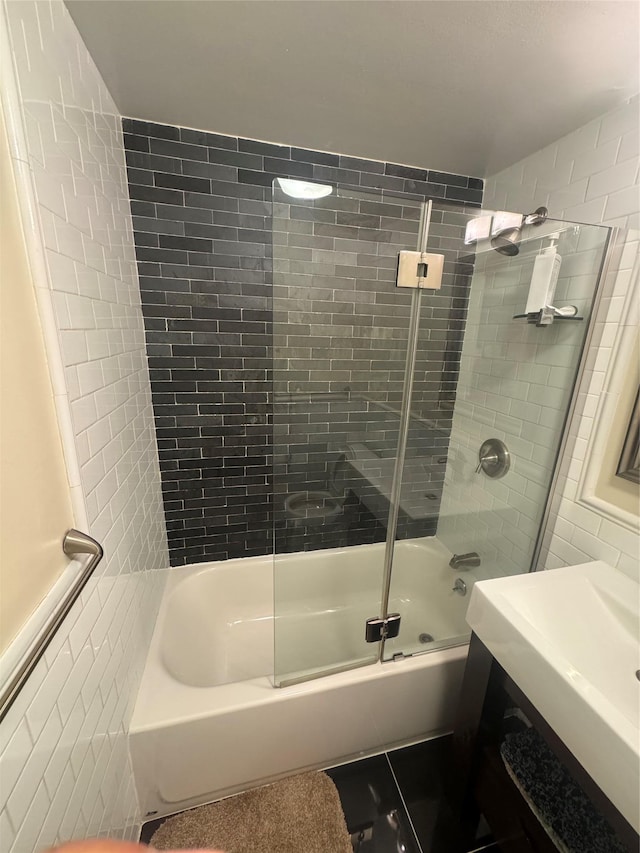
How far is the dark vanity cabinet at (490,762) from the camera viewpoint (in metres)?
0.97

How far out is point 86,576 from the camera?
64 centimetres

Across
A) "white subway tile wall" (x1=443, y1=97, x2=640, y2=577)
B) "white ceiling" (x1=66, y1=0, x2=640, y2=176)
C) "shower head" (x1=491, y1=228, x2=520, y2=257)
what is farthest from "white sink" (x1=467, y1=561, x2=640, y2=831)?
"white ceiling" (x1=66, y1=0, x2=640, y2=176)

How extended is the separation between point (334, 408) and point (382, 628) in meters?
1.07

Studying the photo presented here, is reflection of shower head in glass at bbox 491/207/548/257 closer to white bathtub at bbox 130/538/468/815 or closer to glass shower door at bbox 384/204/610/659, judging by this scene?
glass shower door at bbox 384/204/610/659

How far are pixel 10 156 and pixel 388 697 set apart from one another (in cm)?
183

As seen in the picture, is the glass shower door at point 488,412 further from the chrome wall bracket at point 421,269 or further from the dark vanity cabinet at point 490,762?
the dark vanity cabinet at point 490,762

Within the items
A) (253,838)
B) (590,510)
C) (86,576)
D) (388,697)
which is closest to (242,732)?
(253,838)

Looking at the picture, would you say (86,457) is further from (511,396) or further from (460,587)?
(460,587)

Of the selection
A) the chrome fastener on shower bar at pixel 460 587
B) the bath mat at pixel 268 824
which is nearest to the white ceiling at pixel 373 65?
the chrome fastener on shower bar at pixel 460 587

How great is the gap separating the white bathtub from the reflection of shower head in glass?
4.98 ft

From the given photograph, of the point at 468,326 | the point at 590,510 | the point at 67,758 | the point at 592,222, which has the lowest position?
the point at 67,758

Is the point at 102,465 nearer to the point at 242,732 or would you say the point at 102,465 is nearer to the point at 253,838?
the point at 242,732

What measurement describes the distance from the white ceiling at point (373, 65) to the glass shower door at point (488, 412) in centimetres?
35

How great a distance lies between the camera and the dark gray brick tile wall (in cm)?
147
